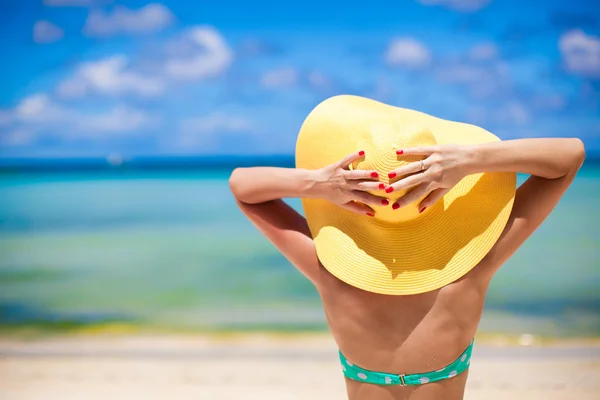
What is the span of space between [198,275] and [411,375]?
16.4 feet

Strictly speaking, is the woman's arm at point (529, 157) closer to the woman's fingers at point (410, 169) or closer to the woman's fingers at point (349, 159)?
the woman's fingers at point (410, 169)

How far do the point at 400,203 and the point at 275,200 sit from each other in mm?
375

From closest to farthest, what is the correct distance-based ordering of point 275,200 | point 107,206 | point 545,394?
1. point 275,200
2. point 545,394
3. point 107,206

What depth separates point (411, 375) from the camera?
4.68ft

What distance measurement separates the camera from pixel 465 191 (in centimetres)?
139

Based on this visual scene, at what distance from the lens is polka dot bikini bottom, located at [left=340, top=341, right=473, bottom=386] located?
4.68ft

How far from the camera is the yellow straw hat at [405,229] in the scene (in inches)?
53.1

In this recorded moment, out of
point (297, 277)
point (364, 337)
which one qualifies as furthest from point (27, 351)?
point (364, 337)

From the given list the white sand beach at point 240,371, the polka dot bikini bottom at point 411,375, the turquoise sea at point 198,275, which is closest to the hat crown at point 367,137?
the polka dot bikini bottom at point 411,375

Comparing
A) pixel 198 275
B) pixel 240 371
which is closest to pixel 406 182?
pixel 240 371

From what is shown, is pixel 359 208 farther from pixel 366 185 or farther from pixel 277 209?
pixel 277 209

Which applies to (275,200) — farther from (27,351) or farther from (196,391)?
(27,351)

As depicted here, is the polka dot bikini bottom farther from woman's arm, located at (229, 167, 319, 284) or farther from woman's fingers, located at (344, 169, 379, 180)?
woman's fingers, located at (344, 169, 379, 180)

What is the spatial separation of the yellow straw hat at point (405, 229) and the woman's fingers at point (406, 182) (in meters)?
0.07
